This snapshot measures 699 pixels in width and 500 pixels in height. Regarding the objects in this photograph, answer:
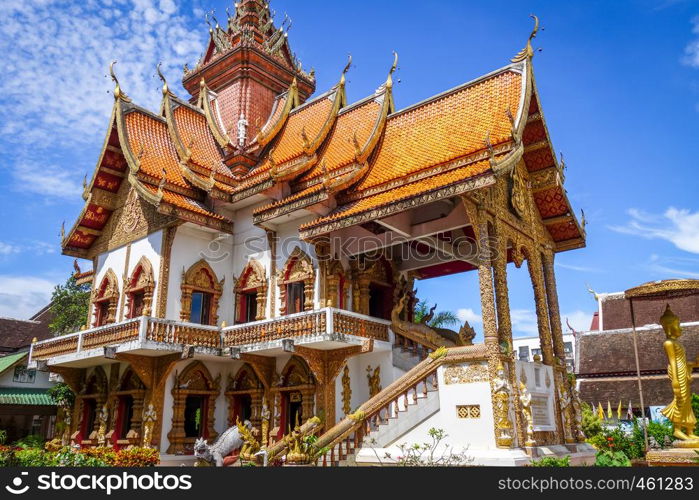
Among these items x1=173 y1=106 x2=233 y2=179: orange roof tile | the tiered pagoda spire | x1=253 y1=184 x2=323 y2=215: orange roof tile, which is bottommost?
x1=253 y1=184 x2=323 y2=215: orange roof tile

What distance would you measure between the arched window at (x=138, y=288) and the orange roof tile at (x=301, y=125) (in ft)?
13.8

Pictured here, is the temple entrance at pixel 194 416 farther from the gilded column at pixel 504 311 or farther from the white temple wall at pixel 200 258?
the gilded column at pixel 504 311

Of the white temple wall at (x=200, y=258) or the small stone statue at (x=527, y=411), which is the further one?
the white temple wall at (x=200, y=258)

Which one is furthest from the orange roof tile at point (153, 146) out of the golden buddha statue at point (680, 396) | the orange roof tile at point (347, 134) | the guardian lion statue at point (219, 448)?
the golden buddha statue at point (680, 396)

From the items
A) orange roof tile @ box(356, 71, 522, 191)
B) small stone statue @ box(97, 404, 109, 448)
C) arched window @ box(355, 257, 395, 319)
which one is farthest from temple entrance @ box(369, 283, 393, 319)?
small stone statue @ box(97, 404, 109, 448)

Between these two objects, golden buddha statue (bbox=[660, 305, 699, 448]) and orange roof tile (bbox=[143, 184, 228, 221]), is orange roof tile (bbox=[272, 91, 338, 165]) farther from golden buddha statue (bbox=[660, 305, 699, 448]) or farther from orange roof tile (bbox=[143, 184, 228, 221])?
golden buddha statue (bbox=[660, 305, 699, 448])

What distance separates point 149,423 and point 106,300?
4.15 metres

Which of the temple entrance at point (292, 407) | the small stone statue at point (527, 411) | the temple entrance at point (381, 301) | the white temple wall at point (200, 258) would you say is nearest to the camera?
the small stone statue at point (527, 411)

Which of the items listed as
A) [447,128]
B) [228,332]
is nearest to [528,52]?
[447,128]

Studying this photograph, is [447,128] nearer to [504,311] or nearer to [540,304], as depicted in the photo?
[540,304]

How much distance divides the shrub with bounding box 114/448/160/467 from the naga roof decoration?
5.09 m

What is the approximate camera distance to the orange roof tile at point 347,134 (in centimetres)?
1427

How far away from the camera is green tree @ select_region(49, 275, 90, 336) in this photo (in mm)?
22531

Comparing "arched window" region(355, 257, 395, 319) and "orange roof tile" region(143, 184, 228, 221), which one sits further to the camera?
"arched window" region(355, 257, 395, 319)
